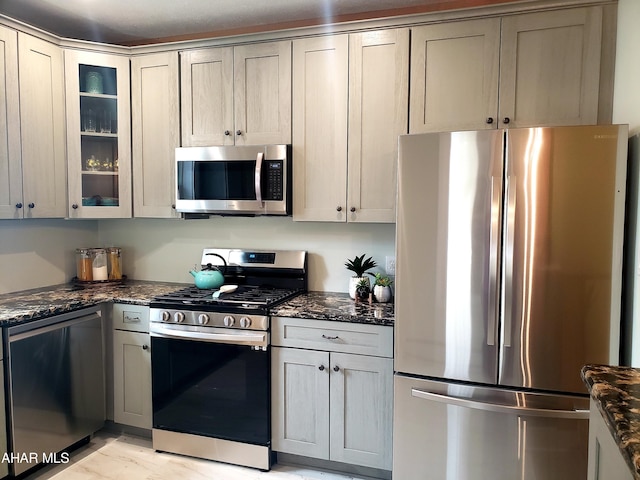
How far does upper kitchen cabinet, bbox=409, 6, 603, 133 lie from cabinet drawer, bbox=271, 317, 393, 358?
1121 mm

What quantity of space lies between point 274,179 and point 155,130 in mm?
930

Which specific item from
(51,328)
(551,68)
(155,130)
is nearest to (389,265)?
(551,68)


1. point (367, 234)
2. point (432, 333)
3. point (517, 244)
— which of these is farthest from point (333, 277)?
point (517, 244)

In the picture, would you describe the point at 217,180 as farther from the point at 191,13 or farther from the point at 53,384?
the point at 53,384

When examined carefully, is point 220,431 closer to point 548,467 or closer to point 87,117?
point 548,467

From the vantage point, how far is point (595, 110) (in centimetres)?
220

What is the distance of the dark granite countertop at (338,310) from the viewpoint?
2.33 m

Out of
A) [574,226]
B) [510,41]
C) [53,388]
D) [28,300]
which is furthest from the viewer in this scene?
[28,300]

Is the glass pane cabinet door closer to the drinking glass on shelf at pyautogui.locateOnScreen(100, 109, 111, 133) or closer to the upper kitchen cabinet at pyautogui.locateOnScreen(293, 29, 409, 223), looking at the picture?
the drinking glass on shelf at pyautogui.locateOnScreen(100, 109, 111, 133)

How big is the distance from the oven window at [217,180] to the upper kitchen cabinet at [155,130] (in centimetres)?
14

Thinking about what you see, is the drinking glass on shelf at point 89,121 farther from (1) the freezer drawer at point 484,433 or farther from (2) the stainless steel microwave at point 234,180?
(1) the freezer drawer at point 484,433

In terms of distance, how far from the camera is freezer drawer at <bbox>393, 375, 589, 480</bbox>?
1.93 meters

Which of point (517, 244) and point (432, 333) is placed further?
point (432, 333)

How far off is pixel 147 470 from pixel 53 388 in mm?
689
